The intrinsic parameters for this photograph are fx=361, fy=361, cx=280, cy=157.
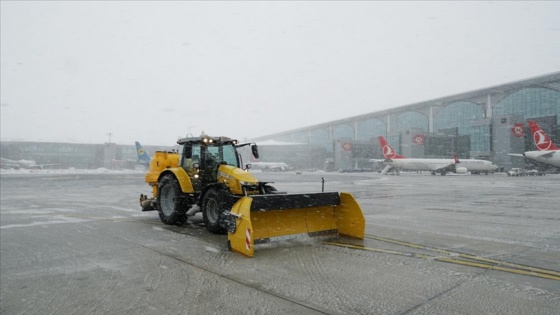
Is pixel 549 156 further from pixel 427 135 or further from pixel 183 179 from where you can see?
pixel 183 179

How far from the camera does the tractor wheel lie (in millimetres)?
7379

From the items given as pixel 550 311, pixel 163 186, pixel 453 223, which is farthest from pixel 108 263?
pixel 453 223

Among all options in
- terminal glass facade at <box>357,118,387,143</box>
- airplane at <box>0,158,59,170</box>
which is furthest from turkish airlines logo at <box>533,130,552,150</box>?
airplane at <box>0,158,59,170</box>

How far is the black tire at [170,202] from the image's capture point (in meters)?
8.55

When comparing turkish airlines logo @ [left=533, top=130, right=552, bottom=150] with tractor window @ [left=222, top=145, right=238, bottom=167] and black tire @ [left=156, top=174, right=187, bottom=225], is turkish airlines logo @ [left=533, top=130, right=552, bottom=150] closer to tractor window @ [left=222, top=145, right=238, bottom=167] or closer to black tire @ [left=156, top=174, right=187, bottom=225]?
tractor window @ [left=222, top=145, right=238, bottom=167]

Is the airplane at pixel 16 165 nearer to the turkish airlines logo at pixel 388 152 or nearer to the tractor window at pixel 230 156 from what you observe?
the turkish airlines logo at pixel 388 152

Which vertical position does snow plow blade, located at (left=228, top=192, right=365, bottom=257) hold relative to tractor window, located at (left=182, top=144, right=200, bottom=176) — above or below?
below

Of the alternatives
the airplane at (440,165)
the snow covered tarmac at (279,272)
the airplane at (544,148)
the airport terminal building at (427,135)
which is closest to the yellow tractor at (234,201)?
the snow covered tarmac at (279,272)

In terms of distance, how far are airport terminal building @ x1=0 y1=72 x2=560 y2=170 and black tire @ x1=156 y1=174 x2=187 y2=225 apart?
2237 inches

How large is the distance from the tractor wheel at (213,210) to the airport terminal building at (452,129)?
56982mm

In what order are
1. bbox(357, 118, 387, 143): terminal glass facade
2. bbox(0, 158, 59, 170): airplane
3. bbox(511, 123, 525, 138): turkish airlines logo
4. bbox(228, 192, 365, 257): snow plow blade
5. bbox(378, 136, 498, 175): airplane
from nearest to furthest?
bbox(228, 192, 365, 257): snow plow blade, bbox(378, 136, 498, 175): airplane, bbox(511, 123, 525, 138): turkish airlines logo, bbox(0, 158, 59, 170): airplane, bbox(357, 118, 387, 143): terminal glass facade

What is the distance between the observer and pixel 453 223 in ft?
29.5

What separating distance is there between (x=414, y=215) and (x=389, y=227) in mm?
2460

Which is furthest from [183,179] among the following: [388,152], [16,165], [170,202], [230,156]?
[16,165]
